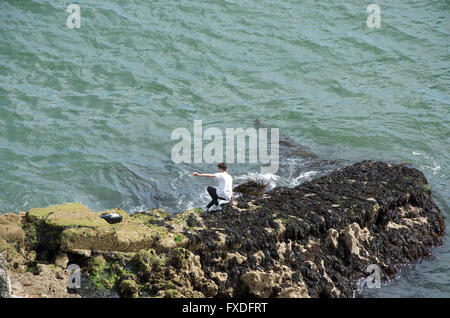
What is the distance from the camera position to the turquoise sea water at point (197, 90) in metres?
18.2

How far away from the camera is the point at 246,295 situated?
12203mm

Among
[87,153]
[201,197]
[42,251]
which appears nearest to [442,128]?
[201,197]

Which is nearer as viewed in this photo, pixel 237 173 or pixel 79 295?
pixel 79 295

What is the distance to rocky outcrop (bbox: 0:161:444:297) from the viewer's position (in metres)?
11.9

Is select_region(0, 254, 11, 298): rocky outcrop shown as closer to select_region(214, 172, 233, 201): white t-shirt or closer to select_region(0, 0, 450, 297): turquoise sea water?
select_region(214, 172, 233, 201): white t-shirt

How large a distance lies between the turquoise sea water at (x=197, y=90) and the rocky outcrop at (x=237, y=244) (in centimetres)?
121

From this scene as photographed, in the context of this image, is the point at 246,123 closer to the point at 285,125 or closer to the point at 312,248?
the point at 285,125

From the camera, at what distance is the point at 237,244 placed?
43.0 feet

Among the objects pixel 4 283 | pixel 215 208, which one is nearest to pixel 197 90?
pixel 215 208

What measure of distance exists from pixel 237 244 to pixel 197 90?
1082cm

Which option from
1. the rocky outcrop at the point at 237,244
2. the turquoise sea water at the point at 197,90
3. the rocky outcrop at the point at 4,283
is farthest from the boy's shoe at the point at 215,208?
the rocky outcrop at the point at 4,283

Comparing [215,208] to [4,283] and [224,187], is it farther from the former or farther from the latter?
[4,283]

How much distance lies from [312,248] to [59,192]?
7440 millimetres

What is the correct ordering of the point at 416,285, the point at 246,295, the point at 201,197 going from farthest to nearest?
the point at 201,197
the point at 416,285
the point at 246,295
